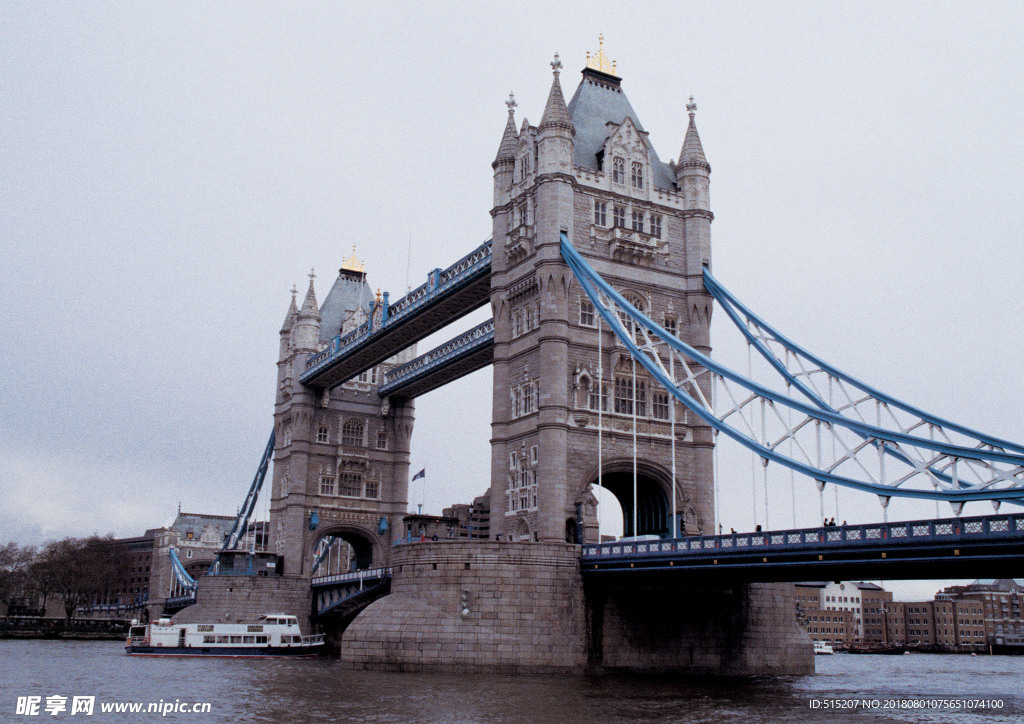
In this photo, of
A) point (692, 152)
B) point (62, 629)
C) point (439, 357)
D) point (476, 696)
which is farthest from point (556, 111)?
point (62, 629)

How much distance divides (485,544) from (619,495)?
12.4 m

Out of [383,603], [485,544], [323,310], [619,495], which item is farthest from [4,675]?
[323,310]

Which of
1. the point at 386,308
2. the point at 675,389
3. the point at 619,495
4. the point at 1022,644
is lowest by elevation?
the point at 1022,644

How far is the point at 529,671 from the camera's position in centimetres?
4038

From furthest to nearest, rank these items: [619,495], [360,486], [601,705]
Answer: [360,486] → [619,495] → [601,705]

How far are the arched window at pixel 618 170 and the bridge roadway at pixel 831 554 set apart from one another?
60.5ft

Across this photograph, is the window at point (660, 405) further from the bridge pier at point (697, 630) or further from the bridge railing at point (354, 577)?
the bridge railing at point (354, 577)

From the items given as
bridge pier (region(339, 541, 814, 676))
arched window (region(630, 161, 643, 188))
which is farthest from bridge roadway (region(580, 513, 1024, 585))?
arched window (region(630, 161, 643, 188))

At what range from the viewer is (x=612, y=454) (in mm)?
47844

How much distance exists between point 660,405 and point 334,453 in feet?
115

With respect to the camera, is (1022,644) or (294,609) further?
(1022,644)

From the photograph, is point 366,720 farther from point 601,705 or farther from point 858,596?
point 858,596

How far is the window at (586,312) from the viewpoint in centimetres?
4888

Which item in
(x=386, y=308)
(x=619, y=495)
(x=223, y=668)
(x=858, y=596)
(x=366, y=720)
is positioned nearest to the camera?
(x=366, y=720)
